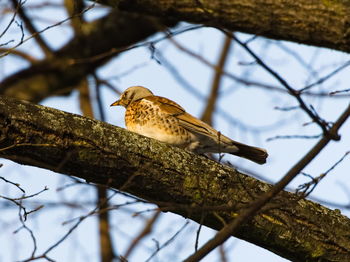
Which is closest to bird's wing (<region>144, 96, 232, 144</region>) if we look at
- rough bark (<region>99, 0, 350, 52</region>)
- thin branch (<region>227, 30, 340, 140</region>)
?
rough bark (<region>99, 0, 350, 52</region>)

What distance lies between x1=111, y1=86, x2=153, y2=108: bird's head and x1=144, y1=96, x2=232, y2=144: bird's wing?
38 centimetres

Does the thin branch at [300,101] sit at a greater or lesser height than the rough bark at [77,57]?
lesser

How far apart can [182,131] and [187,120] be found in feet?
0.45

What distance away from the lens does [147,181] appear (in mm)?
4168

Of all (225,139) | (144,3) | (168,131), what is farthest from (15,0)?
(225,139)

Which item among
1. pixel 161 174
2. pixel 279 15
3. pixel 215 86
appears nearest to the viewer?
pixel 161 174

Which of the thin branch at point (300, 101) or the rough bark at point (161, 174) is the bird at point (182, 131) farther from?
the thin branch at point (300, 101)

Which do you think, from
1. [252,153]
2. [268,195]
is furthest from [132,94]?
[268,195]

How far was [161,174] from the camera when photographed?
13.8ft

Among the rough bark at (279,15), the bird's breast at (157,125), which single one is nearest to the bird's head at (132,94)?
the bird's breast at (157,125)

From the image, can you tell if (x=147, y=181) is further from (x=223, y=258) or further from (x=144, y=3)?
(x=223, y=258)

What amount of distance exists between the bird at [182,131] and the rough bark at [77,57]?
233 cm

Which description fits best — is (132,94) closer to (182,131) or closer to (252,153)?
(182,131)

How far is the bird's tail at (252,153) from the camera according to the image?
564 cm
